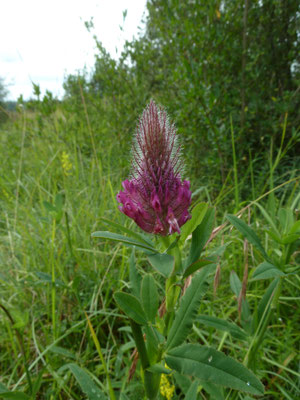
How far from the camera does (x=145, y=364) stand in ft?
2.40

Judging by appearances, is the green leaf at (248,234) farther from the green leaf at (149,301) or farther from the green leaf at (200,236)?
the green leaf at (149,301)

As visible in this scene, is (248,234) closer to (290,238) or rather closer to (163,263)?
(290,238)

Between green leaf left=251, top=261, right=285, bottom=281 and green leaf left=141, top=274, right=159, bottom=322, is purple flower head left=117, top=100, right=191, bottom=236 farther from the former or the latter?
green leaf left=251, top=261, right=285, bottom=281

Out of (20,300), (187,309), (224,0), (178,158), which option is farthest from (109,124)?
(187,309)

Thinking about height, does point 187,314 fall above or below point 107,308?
above

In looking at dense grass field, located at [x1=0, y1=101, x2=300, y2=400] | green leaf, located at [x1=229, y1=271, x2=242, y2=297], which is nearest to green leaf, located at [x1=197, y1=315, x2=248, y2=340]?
dense grass field, located at [x1=0, y1=101, x2=300, y2=400]

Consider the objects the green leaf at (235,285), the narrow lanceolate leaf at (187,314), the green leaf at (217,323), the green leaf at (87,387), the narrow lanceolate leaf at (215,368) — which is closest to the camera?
the narrow lanceolate leaf at (215,368)

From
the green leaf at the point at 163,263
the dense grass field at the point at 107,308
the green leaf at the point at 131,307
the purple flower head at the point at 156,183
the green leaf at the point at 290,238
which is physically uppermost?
the purple flower head at the point at 156,183

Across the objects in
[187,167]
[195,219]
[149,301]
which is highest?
[187,167]

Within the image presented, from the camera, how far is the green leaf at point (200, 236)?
0.76 meters

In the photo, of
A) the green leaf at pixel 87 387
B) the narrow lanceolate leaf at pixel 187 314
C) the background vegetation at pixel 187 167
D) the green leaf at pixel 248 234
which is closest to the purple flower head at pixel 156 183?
the narrow lanceolate leaf at pixel 187 314

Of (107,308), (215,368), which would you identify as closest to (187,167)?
(107,308)

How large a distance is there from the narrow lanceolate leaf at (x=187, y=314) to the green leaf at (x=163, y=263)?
0.11 metres

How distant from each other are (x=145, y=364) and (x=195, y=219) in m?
0.37
